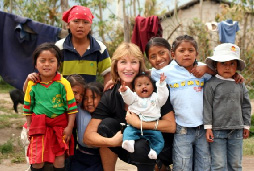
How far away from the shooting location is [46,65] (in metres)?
3.00

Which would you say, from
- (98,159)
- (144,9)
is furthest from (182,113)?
(144,9)

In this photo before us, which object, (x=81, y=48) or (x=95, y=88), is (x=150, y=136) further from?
(x=81, y=48)

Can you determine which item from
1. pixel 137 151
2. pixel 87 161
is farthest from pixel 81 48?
pixel 137 151

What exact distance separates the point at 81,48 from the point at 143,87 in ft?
3.56

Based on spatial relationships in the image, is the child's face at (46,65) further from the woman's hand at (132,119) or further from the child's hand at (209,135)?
the child's hand at (209,135)

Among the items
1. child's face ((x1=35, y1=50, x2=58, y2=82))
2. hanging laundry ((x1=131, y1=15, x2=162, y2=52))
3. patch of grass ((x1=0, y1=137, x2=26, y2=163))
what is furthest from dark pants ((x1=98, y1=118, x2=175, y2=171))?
hanging laundry ((x1=131, y1=15, x2=162, y2=52))

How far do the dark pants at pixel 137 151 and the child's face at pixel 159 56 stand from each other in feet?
2.17

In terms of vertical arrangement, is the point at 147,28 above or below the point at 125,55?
above

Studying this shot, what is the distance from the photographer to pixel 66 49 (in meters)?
3.67

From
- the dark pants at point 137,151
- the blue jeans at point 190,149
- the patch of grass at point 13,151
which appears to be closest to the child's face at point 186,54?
the blue jeans at point 190,149

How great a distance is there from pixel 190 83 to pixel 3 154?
297 centimetres

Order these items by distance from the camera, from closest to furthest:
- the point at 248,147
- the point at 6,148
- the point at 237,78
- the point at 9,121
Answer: the point at 237,78 < the point at 6,148 < the point at 248,147 < the point at 9,121

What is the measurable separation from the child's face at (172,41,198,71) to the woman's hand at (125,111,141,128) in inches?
24.3

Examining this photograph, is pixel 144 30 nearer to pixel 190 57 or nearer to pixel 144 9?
pixel 190 57
